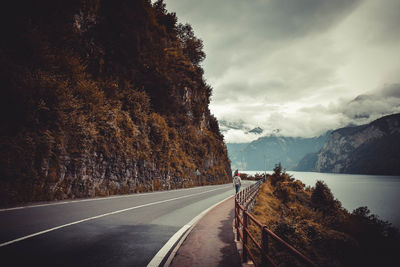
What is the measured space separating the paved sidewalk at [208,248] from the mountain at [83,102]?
7.98 metres

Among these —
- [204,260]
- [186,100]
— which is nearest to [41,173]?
[204,260]

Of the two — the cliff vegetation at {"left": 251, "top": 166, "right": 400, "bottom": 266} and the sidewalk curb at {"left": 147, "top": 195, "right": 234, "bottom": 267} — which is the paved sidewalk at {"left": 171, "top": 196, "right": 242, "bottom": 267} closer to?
the sidewalk curb at {"left": 147, "top": 195, "right": 234, "bottom": 267}

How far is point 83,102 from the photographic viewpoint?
13789mm

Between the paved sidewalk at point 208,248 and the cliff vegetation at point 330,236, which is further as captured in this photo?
the cliff vegetation at point 330,236

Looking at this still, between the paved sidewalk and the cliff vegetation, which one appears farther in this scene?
the cliff vegetation

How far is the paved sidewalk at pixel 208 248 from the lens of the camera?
13.4 ft

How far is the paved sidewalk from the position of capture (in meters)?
4.08

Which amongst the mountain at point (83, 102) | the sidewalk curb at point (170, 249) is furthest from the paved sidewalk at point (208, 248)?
the mountain at point (83, 102)

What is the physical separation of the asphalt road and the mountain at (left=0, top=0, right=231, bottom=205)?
10.4ft

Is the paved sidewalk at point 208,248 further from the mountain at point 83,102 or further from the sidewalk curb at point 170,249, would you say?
Answer: the mountain at point 83,102

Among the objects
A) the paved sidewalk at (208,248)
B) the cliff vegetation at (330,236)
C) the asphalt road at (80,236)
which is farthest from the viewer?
the cliff vegetation at (330,236)

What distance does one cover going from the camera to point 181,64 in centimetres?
3212

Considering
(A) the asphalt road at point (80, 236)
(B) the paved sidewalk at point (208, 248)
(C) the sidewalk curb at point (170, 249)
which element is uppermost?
(A) the asphalt road at point (80, 236)

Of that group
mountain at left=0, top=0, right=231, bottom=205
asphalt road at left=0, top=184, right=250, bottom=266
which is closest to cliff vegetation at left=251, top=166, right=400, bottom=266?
asphalt road at left=0, top=184, right=250, bottom=266
